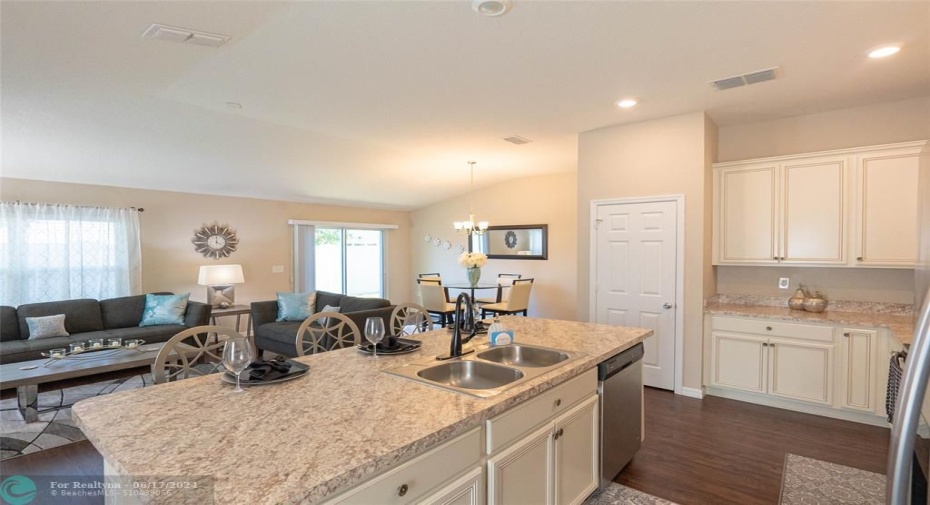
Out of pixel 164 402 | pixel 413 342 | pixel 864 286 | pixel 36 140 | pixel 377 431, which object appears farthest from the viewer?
pixel 36 140

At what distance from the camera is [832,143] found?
4.01m

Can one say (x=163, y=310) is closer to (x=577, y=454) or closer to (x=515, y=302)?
(x=515, y=302)

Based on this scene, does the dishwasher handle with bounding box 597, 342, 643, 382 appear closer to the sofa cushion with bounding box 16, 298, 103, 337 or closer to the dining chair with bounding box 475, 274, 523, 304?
the dining chair with bounding box 475, 274, 523, 304

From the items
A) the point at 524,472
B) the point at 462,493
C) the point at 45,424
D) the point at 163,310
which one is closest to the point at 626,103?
the point at 524,472

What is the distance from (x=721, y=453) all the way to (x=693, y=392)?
1.18 metres

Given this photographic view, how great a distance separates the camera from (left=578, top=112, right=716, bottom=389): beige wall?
4.04 metres

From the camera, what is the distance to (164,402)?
155 cm

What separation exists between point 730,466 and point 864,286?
7.95 feet

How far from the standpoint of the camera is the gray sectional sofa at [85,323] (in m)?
4.34

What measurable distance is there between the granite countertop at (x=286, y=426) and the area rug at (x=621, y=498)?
0.94m

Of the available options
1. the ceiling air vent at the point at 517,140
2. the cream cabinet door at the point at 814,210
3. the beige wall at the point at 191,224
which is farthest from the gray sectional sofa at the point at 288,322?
the cream cabinet door at the point at 814,210

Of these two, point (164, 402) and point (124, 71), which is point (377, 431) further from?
point (124, 71)

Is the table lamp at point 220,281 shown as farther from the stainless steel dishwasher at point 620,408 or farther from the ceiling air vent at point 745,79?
the ceiling air vent at point 745,79

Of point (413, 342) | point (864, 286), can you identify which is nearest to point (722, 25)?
point (413, 342)
